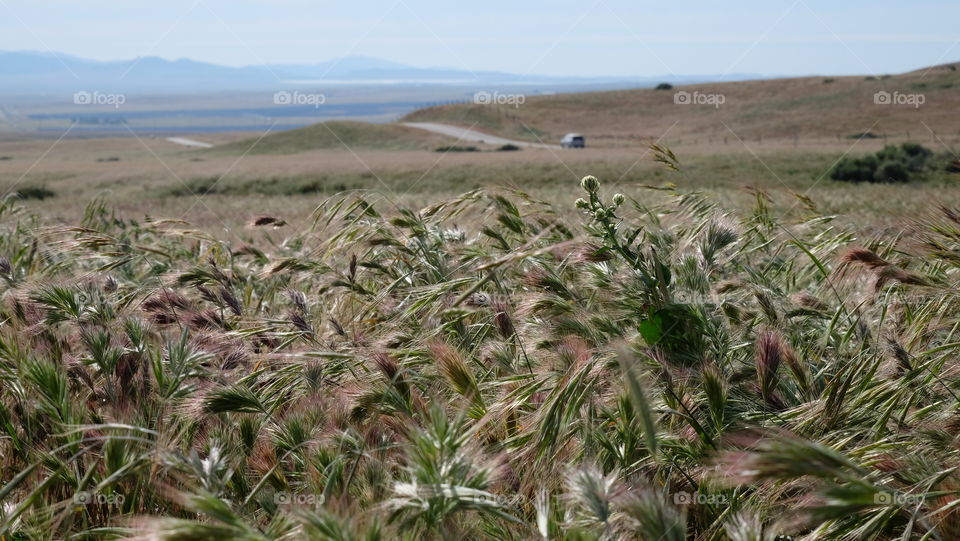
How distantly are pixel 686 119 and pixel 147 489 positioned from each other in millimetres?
68581

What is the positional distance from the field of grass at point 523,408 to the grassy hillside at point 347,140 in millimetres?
51803

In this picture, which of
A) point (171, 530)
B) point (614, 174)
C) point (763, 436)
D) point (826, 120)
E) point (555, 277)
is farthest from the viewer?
point (826, 120)

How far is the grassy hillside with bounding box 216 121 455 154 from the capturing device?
5597cm

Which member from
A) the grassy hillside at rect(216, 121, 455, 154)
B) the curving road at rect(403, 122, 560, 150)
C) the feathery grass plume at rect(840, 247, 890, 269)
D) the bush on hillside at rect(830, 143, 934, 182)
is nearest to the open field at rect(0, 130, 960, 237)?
the bush on hillside at rect(830, 143, 934, 182)

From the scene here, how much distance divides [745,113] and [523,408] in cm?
6672

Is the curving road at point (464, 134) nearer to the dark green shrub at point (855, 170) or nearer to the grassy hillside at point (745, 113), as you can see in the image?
the grassy hillside at point (745, 113)

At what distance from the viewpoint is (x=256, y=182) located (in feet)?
110

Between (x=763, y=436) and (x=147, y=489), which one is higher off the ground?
(x=763, y=436)

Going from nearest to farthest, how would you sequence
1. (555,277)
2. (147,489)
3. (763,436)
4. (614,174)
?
(763,436) → (147,489) → (555,277) → (614,174)

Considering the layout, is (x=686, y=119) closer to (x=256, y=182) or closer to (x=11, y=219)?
(x=256, y=182)

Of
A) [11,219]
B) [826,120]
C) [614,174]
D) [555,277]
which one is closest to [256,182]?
[614,174]

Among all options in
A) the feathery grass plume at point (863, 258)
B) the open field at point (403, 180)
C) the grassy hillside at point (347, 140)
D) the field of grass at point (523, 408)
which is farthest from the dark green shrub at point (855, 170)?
the grassy hillside at point (347, 140)

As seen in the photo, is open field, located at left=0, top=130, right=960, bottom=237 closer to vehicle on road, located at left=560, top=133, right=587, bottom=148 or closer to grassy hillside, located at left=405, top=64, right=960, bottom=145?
grassy hillside, located at left=405, top=64, right=960, bottom=145

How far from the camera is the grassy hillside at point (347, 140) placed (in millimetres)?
55969
